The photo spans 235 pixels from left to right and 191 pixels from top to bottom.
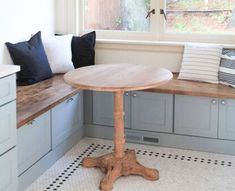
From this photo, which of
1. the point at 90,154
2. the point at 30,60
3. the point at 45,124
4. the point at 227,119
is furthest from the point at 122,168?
the point at 30,60

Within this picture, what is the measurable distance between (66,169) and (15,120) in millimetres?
728

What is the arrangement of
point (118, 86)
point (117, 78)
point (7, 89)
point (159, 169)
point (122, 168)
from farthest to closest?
1. point (159, 169)
2. point (122, 168)
3. point (117, 78)
4. point (118, 86)
5. point (7, 89)

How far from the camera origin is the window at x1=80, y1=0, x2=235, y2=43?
3840 millimetres

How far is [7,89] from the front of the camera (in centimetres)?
243

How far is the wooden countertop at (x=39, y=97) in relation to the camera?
9.24 feet

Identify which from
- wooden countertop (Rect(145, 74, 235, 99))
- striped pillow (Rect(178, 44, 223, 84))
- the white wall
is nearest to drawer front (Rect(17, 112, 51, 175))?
the white wall

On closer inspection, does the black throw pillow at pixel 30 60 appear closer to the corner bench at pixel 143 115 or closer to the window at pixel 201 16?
the corner bench at pixel 143 115

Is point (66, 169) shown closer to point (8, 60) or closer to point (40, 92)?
point (40, 92)

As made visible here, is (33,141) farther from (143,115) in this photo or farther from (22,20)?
(22,20)

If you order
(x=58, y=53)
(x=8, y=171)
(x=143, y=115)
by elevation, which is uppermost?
(x=58, y=53)

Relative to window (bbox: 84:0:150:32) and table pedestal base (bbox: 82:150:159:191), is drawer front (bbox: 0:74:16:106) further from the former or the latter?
window (bbox: 84:0:150:32)

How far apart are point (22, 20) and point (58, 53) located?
1.40 ft

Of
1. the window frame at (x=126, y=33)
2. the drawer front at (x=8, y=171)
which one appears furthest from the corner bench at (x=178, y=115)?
the drawer front at (x=8, y=171)

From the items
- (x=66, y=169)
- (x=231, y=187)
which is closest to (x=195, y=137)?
(x=231, y=187)
